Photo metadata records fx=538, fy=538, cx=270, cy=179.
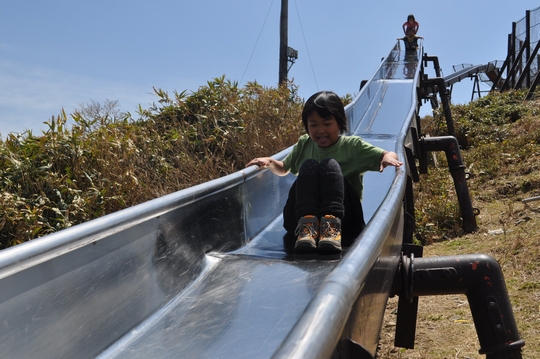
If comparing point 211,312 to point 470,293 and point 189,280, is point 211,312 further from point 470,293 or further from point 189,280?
point 470,293

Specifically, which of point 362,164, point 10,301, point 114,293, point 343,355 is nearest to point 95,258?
point 114,293

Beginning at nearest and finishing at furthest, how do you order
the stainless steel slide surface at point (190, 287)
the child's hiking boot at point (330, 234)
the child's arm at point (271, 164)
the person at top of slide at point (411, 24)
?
the stainless steel slide surface at point (190, 287) → the child's hiking boot at point (330, 234) → the child's arm at point (271, 164) → the person at top of slide at point (411, 24)

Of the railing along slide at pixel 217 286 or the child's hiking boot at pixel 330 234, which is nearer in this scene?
the railing along slide at pixel 217 286

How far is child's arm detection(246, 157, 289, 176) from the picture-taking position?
3.21 meters

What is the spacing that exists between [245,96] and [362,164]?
5.03 m

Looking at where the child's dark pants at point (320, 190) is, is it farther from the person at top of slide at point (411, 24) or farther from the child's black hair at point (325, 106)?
the person at top of slide at point (411, 24)

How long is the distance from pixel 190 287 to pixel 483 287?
57.9 inches

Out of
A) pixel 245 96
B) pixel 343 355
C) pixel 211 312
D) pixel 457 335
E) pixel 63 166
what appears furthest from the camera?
pixel 245 96

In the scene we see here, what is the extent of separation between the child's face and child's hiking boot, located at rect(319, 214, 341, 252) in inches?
23.6

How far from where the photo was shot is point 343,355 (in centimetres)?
133

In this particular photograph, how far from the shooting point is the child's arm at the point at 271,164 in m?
3.21

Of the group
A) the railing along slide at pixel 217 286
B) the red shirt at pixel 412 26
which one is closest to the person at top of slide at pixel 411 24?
the red shirt at pixel 412 26

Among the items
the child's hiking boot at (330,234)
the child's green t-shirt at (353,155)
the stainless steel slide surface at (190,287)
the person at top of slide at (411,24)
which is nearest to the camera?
the stainless steel slide surface at (190,287)

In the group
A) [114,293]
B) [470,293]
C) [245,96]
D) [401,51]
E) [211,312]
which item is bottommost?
[470,293]
